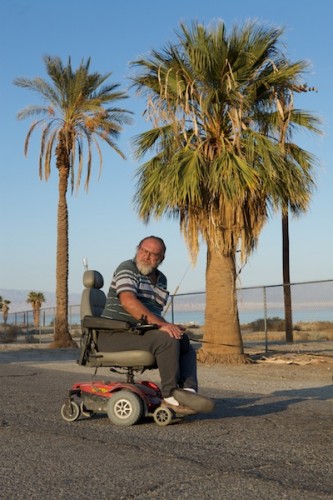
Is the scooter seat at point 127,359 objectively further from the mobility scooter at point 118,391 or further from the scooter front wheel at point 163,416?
the scooter front wheel at point 163,416

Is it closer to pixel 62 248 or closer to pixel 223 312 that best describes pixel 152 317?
pixel 223 312

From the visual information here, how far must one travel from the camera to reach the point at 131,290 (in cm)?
680

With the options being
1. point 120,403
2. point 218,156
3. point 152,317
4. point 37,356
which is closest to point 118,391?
point 120,403

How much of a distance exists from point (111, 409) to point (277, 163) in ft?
31.5

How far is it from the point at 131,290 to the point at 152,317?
34 centimetres

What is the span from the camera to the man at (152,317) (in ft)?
21.3

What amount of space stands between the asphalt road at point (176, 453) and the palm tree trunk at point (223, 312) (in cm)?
718

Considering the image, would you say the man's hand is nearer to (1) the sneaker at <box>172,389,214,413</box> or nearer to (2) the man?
(2) the man

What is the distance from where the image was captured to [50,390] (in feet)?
32.7

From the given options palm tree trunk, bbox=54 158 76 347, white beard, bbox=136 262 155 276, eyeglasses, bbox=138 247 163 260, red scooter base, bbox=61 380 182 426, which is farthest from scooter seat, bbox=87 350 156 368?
palm tree trunk, bbox=54 158 76 347

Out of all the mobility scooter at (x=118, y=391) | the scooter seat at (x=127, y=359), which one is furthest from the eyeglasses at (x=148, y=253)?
the scooter seat at (x=127, y=359)

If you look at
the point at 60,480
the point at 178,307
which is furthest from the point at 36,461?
the point at 178,307

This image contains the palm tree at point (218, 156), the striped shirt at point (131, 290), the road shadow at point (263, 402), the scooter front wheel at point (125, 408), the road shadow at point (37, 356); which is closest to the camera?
the scooter front wheel at point (125, 408)

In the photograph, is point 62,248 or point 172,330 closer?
point 172,330
